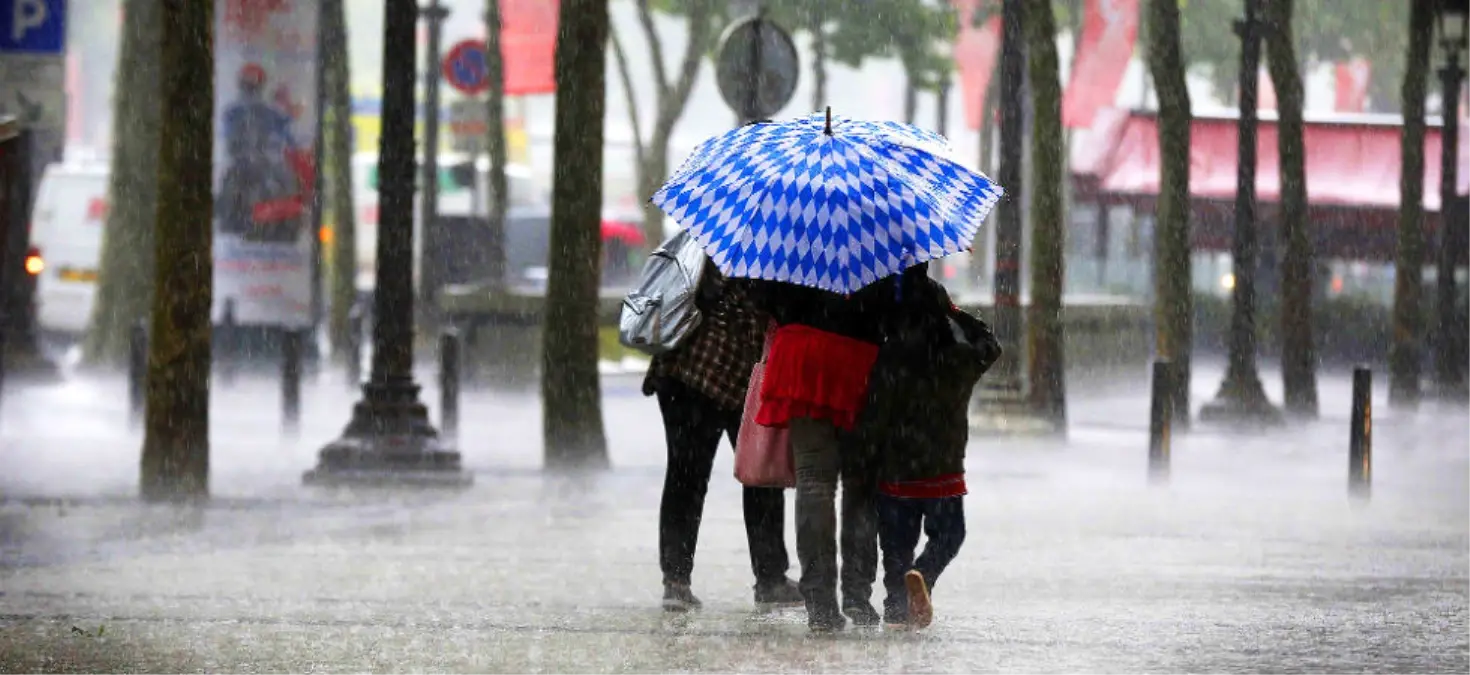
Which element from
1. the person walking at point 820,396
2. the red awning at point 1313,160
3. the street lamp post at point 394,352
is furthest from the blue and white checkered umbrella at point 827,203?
the red awning at point 1313,160

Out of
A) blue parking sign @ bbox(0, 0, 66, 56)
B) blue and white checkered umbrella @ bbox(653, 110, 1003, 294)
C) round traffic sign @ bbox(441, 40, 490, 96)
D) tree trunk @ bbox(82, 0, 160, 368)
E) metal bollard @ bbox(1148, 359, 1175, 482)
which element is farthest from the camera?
round traffic sign @ bbox(441, 40, 490, 96)

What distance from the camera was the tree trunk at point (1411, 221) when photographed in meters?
31.5

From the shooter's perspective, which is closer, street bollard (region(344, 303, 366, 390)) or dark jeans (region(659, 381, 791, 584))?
dark jeans (region(659, 381, 791, 584))

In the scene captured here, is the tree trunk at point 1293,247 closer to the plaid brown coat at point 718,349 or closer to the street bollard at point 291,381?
the street bollard at point 291,381

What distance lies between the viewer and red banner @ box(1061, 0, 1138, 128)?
41281mm

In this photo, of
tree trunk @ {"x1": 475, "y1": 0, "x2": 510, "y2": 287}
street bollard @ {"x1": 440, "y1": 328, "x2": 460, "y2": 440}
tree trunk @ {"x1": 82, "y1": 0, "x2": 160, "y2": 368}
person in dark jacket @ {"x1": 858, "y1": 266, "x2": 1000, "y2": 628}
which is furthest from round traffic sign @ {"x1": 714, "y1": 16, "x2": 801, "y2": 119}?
tree trunk @ {"x1": 475, "y1": 0, "x2": 510, "y2": 287}

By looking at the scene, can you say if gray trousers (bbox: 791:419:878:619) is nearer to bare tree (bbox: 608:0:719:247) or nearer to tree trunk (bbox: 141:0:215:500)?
tree trunk (bbox: 141:0:215:500)

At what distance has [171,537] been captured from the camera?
47.8ft

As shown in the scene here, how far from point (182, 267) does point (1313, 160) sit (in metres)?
34.2

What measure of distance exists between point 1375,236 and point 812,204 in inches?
1553

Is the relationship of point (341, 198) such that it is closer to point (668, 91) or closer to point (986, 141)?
point (668, 91)

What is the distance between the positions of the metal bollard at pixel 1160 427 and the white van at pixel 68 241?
21.6 meters

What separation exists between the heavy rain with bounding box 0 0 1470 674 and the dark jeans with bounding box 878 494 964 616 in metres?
0.02

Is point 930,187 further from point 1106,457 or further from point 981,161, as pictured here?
point 981,161
